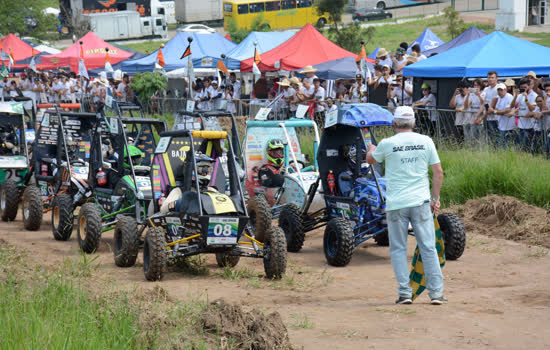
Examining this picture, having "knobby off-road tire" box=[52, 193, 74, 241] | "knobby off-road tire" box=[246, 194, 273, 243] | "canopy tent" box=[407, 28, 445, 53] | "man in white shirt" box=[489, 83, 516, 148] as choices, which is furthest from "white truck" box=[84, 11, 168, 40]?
"knobby off-road tire" box=[246, 194, 273, 243]

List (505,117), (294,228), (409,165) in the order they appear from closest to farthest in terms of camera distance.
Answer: (409,165), (294,228), (505,117)

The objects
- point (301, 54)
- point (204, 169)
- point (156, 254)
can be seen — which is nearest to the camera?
point (156, 254)

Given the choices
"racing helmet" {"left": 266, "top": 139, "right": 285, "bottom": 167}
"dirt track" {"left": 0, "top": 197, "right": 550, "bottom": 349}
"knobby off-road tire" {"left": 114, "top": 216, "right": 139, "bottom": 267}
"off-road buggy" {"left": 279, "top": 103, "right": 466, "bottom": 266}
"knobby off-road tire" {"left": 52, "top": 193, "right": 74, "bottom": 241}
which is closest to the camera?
"dirt track" {"left": 0, "top": 197, "right": 550, "bottom": 349}

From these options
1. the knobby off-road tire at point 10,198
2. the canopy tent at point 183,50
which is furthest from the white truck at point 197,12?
the knobby off-road tire at point 10,198

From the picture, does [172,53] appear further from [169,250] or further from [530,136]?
[169,250]

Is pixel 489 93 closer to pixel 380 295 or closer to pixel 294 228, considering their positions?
pixel 294 228

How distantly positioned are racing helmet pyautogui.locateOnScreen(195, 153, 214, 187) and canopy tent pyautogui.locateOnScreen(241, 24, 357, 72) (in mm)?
14214

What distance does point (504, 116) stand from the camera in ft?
45.4

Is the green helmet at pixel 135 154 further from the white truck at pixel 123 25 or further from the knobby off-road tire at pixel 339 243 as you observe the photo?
the white truck at pixel 123 25

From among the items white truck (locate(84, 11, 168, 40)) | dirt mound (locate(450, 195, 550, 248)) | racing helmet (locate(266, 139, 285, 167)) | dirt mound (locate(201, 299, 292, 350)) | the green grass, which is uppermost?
white truck (locate(84, 11, 168, 40))

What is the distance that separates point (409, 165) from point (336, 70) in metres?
15.6

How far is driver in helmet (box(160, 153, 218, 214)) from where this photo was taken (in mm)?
9039

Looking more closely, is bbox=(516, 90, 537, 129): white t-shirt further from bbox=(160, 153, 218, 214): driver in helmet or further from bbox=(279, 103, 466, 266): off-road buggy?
bbox=(160, 153, 218, 214): driver in helmet

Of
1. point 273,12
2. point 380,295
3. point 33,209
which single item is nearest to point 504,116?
point 380,295
